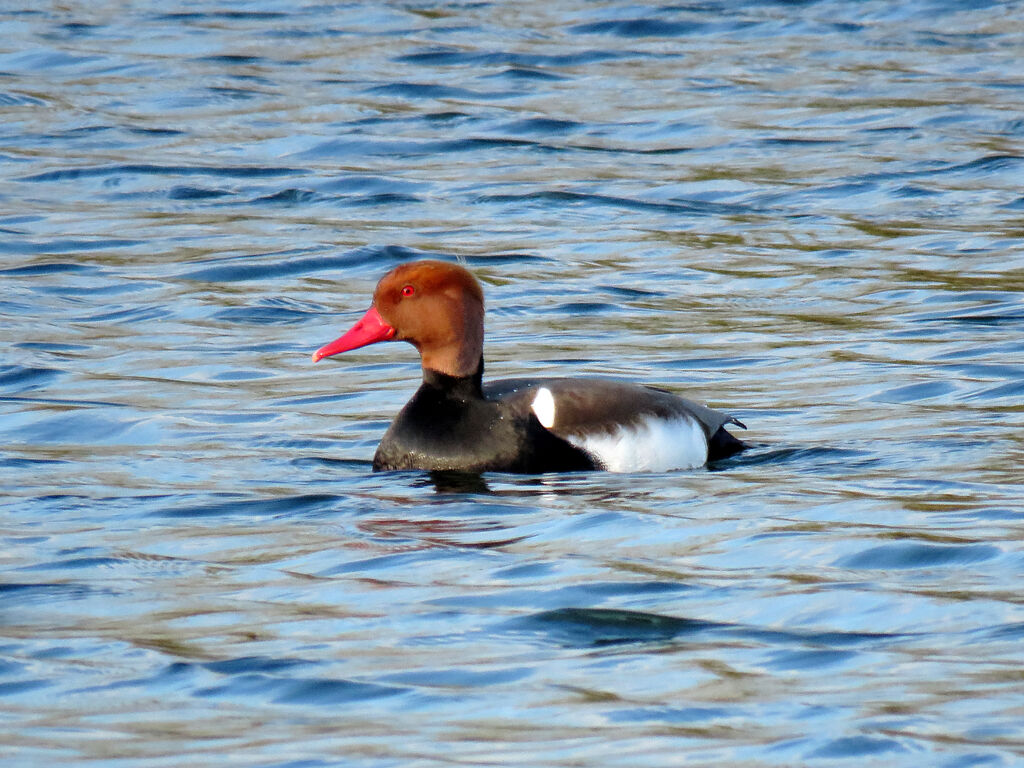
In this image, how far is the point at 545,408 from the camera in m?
7.95

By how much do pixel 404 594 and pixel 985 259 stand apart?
7.53m

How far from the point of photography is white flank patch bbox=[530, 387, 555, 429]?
791cm

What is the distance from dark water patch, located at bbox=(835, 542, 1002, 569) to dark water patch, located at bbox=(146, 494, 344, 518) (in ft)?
6.60

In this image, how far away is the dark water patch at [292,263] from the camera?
12.7 m

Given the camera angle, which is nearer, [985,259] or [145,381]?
[145,381]

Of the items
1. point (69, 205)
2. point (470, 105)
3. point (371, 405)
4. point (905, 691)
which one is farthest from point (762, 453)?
point (470, 105)

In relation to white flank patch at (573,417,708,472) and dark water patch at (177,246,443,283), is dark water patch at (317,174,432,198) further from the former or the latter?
white flank patch at (573,417,708,472)

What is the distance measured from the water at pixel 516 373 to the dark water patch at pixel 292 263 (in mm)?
60

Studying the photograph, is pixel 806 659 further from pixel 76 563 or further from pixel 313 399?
pixel 313 399

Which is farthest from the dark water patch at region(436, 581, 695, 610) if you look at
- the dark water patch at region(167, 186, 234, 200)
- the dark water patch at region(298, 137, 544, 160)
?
the dark water patch at region(298, 137, 544, 160)

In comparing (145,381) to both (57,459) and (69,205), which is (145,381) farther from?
(69,205)

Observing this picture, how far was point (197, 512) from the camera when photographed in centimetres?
725

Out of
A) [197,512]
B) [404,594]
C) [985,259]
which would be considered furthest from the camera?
[985,259]

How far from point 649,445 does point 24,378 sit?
3577 millimetres
